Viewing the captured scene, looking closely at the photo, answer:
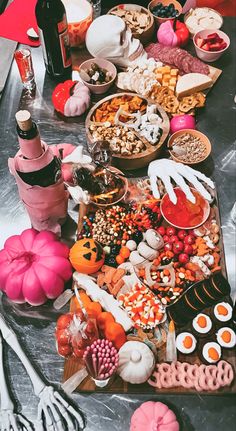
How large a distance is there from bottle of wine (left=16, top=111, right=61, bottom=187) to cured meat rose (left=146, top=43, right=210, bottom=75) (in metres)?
0.73

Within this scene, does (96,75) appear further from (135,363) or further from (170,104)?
(135,363)

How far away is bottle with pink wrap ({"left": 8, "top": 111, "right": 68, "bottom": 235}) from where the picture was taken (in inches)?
44.9

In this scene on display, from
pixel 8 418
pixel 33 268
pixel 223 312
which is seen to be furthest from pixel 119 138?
pixel 8 418

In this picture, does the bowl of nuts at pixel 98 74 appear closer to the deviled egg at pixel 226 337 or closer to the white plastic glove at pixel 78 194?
the white plastic glove at pixel 78 194

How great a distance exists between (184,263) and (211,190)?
0.86 feet

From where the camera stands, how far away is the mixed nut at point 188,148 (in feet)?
5.00

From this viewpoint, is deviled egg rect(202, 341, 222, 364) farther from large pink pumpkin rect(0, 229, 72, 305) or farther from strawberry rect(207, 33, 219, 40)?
strawberry rect(207, 33, 219, 40)

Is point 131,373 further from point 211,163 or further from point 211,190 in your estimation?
point 211,163

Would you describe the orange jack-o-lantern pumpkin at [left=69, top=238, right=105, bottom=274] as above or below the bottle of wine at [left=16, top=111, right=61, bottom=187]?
below

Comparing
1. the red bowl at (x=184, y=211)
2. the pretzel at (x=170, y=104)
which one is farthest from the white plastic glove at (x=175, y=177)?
the pretzel at (x=170, y=104)

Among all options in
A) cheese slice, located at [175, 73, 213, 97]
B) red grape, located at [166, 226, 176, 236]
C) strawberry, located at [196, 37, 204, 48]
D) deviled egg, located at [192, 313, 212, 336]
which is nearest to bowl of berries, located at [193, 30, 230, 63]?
strawberry, located at [196, 37, 204, 48]

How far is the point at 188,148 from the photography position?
154cm

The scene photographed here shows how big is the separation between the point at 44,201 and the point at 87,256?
7.3 inches

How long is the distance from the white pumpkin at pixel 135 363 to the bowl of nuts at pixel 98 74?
36.6 inches
